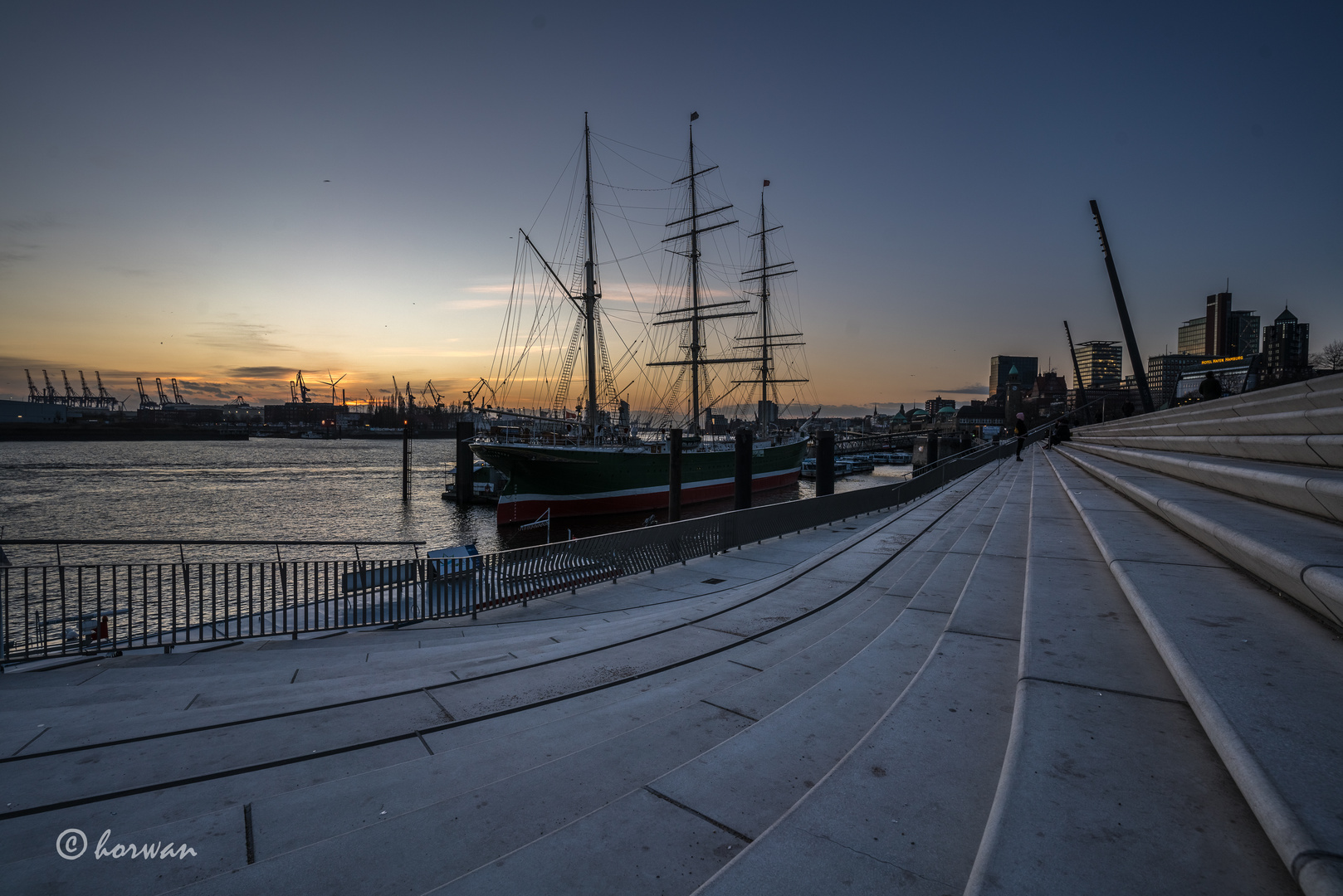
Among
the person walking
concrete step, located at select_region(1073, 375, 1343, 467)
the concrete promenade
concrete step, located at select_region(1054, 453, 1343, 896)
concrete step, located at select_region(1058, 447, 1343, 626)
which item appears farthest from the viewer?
the person walking

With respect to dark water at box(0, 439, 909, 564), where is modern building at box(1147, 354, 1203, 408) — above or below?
above

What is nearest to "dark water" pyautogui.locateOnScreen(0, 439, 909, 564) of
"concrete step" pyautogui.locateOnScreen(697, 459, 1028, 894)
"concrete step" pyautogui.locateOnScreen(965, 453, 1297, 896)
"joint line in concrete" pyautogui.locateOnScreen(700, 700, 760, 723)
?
"joint line in concrete" pyautogui.locateOnScreen(700, 700, 760, 723)

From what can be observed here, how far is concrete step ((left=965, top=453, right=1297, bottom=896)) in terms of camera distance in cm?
186

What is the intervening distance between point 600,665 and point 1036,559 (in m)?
4.78

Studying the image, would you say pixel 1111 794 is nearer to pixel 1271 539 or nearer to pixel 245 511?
pixel 1271 539

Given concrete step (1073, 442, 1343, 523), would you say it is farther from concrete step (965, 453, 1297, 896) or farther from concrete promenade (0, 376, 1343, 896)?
concrete step (965, 453, 1297, 896)

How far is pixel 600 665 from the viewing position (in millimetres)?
5645

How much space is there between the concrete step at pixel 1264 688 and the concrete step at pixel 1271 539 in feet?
0.34

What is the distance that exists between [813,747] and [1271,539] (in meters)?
3.00

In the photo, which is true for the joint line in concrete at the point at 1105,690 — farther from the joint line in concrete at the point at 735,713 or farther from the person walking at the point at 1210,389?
the person walking at the point at 1210,389

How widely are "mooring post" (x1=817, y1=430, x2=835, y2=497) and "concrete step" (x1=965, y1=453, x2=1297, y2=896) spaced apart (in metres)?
21.4

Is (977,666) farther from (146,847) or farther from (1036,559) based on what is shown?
(146,847)

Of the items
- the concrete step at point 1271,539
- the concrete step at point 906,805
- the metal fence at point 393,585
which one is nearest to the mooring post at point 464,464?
the metal fence at point 393,585

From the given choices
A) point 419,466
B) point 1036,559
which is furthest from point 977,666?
point 419,466
